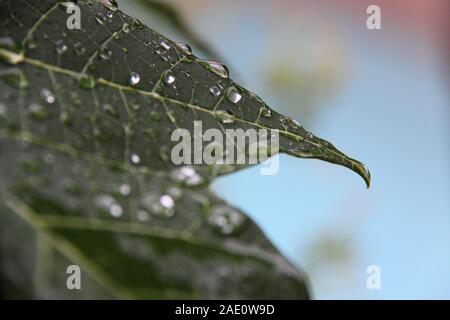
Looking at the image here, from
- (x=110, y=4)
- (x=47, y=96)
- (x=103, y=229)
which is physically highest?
(x=110, y=4)

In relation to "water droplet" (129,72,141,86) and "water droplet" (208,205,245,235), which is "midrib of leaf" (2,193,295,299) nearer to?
"water droplet" (208,205,245,235)

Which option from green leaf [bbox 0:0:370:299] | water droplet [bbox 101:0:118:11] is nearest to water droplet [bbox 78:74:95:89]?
green leaf [bbox 0:0:370:299]

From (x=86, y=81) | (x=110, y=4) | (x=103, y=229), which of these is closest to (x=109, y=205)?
(x=103, y=229)

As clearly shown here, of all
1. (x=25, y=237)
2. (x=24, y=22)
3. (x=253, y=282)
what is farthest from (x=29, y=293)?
(x=24, y=22)

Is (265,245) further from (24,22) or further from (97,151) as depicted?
(24,22)

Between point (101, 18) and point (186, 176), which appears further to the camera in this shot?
point (101, 18)

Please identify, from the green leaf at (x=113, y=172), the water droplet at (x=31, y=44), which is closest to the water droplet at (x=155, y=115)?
the green leaf at (x=113, y=172)

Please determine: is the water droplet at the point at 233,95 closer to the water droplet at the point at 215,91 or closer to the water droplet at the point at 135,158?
the water droplet at the point at 215,91

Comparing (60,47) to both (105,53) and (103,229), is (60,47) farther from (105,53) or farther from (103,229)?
(103,229)
